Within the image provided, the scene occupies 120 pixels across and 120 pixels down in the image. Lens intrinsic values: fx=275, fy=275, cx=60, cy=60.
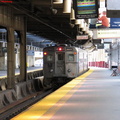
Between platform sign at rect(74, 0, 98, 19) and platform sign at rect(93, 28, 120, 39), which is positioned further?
platform sign at rect(93, 28, 120, 39)

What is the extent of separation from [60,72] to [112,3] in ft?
26.3

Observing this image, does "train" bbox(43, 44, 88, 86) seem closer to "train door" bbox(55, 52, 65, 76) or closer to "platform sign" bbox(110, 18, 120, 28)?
"train door" bbox(55, 52, 65, 76)

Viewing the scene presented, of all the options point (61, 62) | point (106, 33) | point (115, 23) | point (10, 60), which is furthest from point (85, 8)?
point (106, 33)

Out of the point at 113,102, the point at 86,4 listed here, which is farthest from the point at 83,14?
the point at 113,102

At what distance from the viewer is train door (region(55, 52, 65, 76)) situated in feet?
58.1

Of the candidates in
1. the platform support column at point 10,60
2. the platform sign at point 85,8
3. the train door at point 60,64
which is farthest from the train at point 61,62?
the platform sign at point 85,8

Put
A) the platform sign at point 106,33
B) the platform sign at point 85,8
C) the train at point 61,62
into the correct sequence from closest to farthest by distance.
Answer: the platform sign at point 85,8 < the train at point 61,62 < the platform sign at point 106,33

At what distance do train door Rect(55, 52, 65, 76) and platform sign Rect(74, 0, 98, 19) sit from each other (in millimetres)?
5789

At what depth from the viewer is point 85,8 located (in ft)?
40.1

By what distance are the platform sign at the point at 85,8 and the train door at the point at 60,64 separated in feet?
19.0

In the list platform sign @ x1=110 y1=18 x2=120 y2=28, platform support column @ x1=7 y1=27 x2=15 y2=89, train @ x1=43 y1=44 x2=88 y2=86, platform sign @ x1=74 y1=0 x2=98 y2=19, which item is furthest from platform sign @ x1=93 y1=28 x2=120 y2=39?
platform support column @ x1=7 y1=27 x2=15 y2=89

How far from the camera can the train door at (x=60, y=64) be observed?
58.1 ft

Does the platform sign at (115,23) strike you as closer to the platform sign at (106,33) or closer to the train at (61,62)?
the platform sign at (106,33)

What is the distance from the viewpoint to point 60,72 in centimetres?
1773
